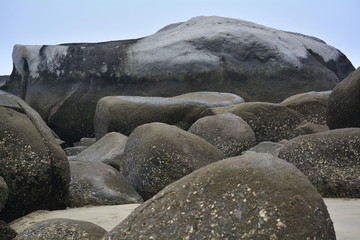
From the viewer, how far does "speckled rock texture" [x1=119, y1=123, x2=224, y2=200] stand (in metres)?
6.93

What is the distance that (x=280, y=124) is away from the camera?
35.4 ft

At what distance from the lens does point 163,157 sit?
696cm

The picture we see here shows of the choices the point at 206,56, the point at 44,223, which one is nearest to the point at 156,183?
the point at 44,223

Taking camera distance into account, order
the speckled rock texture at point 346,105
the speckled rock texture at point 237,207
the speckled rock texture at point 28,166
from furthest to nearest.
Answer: the speckled rock texture at point 346,105 < the speckled rock texture at point 28,166 < the speckled rock texture at point 237,207

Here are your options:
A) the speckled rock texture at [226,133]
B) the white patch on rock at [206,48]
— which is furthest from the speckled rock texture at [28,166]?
the white patch on rock at [206,48]

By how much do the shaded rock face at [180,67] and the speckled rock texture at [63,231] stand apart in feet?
34.3

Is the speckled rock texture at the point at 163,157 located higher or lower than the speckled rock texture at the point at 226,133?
higher

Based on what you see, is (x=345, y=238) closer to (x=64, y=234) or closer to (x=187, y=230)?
(x=187, y=230)

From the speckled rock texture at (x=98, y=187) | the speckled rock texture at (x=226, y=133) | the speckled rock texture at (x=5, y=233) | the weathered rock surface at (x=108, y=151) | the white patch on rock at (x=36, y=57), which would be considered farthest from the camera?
the white patch on rock at (x=36, y=57)

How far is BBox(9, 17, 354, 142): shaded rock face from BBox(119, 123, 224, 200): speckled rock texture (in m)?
7.71

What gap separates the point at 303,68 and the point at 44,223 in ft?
37.6

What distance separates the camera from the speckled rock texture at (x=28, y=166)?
234 inches

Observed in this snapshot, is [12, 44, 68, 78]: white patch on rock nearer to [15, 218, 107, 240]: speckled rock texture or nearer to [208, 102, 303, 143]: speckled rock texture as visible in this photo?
[208, 102, 303, 143]: speckled rock texture

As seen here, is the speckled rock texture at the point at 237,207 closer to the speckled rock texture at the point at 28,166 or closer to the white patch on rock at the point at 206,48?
the speckled rock texture at the point at 28,166
